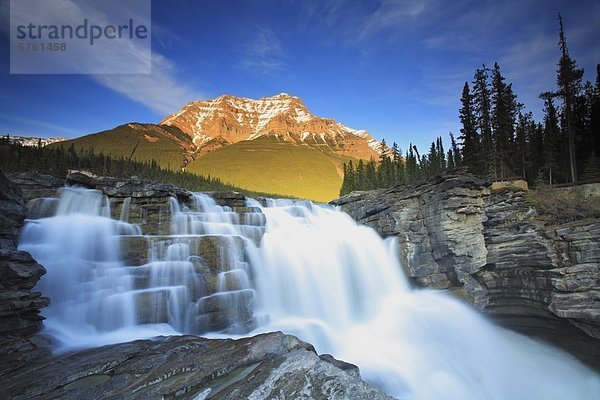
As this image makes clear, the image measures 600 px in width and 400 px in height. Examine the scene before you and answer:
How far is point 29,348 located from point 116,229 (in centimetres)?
700

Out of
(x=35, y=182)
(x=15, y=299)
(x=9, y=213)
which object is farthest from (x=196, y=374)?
(x=35, y=182)

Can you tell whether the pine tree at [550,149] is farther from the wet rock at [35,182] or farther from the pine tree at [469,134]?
the wet rock at [35,182]

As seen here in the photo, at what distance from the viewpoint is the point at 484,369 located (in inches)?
Answer: 533

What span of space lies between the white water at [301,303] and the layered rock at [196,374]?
302cm

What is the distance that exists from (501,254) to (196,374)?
2014cm

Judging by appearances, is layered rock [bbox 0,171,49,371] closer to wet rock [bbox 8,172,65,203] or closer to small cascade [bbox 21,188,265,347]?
small cascade [bbox 21,188,265,347]

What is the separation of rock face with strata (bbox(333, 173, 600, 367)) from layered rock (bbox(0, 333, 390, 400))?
16.0 meters

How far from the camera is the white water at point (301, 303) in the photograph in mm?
10844

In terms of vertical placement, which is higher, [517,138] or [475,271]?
[517,138]

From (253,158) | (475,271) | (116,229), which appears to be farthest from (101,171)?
(253,158)

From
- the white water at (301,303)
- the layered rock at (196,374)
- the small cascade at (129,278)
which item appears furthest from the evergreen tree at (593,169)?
the layered rock at (196,374)

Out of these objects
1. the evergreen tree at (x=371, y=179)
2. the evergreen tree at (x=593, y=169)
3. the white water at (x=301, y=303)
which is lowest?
the white water at (x=301, y=303)

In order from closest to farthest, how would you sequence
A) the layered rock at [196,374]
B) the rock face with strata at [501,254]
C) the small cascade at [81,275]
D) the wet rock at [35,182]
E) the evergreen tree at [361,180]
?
the layered rock at [196,374], the small cascade at [81,275], the rock face with strata at [501,254], the wet rock at [35,182], the evergreen tree at [361,180]

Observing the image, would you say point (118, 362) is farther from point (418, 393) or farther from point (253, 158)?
point (253, 158)
